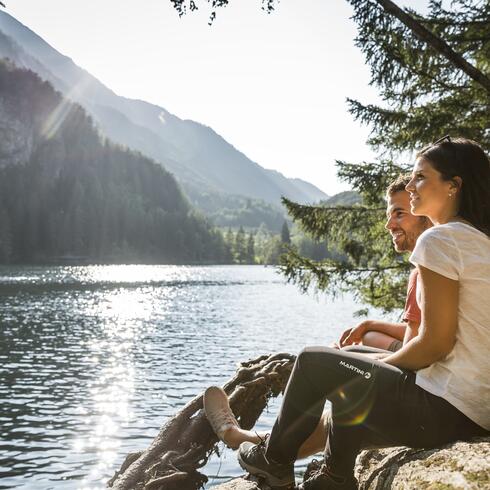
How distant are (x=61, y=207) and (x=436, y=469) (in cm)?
17600

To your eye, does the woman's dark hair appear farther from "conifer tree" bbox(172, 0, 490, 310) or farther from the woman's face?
"conifer tree" bbox(172, 0, 490, 310)

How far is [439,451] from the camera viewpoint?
299 cm

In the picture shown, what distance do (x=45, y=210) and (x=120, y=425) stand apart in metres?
151

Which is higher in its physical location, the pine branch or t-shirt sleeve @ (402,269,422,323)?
the pine branch

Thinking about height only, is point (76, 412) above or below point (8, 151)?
below

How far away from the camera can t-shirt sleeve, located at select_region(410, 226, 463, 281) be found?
286 cm

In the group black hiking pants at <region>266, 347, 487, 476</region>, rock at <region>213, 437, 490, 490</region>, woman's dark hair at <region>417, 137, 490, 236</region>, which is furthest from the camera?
woman's dark hair at <region>417, 137, 490, 236</region>

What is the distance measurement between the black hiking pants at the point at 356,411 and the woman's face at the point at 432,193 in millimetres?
969

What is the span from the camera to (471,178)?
3.17m

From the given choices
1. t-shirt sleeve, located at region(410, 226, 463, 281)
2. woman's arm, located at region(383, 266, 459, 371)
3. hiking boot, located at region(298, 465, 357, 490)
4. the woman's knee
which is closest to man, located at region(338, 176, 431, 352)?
the woman's knee

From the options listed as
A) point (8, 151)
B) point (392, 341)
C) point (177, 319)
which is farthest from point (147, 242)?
point (392, 341)

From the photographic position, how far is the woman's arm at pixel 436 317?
9.45 ft

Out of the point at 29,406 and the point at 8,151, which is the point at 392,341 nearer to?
the point at 29,406

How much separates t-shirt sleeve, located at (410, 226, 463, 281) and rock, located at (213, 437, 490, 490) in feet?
2.97
